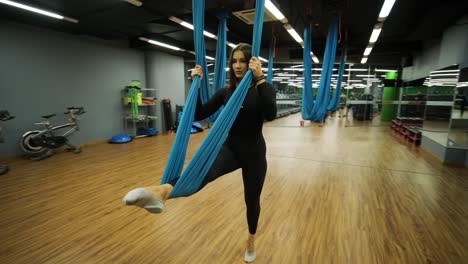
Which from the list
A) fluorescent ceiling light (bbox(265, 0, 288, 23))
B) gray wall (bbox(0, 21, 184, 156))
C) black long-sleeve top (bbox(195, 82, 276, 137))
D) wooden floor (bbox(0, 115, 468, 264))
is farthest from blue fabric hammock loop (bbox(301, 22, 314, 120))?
gray wall (bbox(0, 21, 184, 156))

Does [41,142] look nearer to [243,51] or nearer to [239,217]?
[239,217]

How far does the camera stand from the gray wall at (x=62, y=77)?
4.24 m

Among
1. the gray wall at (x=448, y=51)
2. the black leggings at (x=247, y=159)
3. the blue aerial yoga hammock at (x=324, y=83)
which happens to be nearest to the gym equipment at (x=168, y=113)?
the blue aerial yoga hammock at (x=324, y=83)

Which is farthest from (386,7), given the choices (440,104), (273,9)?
(440,104)

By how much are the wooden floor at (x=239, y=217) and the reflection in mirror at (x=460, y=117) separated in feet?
1.81

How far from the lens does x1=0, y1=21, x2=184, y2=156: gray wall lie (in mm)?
4242

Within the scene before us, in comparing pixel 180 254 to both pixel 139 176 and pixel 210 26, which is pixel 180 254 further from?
pixel 210 26

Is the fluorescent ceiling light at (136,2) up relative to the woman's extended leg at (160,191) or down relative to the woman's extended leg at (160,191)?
up

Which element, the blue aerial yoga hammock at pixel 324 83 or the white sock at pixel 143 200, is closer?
the white sock at pixel 143 200

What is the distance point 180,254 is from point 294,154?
343 cm

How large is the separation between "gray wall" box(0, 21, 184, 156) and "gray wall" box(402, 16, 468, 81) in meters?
7.26

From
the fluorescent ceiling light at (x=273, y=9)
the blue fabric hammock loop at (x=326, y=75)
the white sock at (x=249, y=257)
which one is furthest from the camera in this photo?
the fluorescent ceiling light at (x=273, y=9)

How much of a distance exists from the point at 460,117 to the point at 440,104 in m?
0.89

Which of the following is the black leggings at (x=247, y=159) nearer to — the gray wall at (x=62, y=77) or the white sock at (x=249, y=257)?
the white sock at (x=249, y=257)
